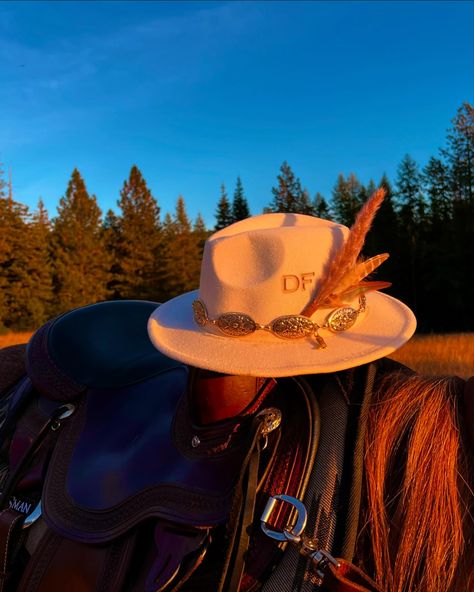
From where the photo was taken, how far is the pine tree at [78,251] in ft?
106

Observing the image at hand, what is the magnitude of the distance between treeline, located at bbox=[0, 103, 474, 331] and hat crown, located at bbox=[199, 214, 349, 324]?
2404 cm

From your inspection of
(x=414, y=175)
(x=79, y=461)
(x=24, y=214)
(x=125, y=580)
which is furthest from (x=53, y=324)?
(x=414, y=175)

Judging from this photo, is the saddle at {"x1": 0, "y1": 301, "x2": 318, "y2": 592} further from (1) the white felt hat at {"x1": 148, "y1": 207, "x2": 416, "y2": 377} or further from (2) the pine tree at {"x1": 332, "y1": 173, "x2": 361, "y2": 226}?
(2) the pine tree at {"x1": 332, "y1": 173, "x2": 361, "y2": 226}

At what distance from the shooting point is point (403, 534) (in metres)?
0.86

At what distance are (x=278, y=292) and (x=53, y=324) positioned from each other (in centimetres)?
112

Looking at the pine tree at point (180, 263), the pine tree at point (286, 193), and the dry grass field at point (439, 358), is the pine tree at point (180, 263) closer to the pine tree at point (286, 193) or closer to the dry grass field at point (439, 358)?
the pine tree at point (286, 193)

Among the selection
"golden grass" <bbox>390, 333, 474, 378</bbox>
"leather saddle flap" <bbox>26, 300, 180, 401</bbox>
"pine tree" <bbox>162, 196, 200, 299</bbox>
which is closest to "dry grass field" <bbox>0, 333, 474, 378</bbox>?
"golden grass" <bbox>390, 333, 474, 378</bbox>

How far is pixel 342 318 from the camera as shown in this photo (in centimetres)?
95

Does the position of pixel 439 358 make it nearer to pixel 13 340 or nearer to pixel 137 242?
pixel 13 340

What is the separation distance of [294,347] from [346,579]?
41cm

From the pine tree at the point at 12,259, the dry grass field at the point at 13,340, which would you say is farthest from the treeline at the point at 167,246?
the dry grass field at the point at 13,340

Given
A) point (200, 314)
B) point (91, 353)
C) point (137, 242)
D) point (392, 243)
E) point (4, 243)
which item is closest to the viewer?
point (200, 314)

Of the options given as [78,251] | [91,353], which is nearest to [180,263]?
[78,251]

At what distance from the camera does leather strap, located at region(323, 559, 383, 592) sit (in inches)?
30.0
